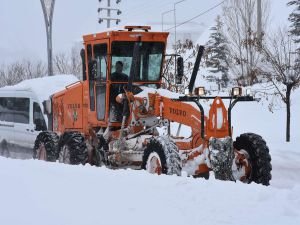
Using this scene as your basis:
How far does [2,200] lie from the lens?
307 inches

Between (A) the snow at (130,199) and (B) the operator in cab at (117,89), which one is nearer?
(A) the snow at (130,199)

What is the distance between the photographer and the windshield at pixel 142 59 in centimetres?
1277

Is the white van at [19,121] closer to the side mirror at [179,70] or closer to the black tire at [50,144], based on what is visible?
the black tire at [50,144]

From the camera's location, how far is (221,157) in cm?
988

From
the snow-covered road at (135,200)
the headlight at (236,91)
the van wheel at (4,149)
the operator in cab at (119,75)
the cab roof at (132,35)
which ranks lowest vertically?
the van wheel at (4,149)

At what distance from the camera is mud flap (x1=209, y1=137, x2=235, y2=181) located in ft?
32.4

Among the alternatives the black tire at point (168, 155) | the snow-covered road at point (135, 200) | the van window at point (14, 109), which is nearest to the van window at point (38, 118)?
the van window at point (14, 109)

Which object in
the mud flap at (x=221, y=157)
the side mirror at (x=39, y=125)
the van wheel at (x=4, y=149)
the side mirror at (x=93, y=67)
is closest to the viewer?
the mud flap at (x=221, y=157)

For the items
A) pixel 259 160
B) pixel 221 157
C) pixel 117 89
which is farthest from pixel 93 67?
pixel 259 160

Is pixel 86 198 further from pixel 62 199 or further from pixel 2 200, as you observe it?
pixel 2 200

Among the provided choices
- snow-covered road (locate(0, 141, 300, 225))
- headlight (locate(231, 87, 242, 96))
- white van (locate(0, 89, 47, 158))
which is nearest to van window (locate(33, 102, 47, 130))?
white van (locate(0, 89, 47, 158))

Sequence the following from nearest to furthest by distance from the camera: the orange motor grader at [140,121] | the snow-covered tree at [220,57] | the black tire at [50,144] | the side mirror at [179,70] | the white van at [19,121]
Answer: the orange motor grader at [140,121]
the side mirror at [179,70]
the black tire at [50,144]
the white van at [19,121]
the snow-covered tree at [220,57]

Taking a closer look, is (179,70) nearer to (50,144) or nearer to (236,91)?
(236,91)

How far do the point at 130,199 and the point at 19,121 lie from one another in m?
13.2
